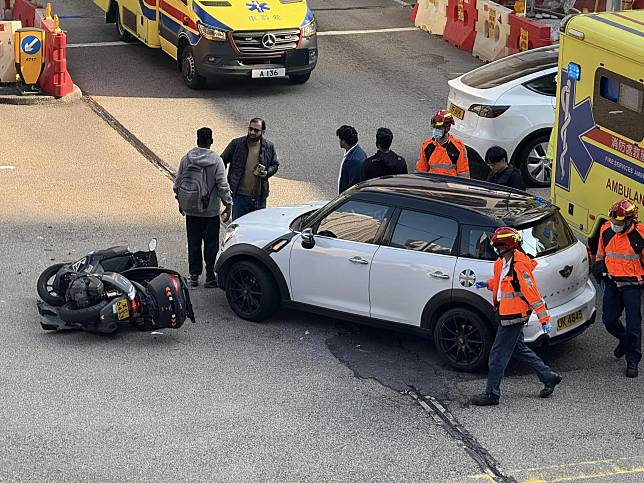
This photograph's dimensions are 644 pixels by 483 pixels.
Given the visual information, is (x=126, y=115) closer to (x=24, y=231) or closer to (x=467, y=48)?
(x=24, y=231)

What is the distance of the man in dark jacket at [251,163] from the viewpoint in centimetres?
1305

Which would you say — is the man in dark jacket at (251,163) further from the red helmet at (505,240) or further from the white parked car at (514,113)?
the red helmet at (505,240)

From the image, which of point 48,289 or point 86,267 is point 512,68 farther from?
point 48,289

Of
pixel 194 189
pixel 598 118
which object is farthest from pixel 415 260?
pixel 598 118

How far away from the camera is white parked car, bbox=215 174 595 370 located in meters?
10.5

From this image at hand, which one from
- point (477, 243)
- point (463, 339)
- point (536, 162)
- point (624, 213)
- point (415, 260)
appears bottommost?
point (536, 162)

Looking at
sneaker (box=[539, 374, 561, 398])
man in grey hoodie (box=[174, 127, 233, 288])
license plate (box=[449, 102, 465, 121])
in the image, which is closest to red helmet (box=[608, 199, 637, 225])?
sneaker (box=[539, 374, 561, 398])

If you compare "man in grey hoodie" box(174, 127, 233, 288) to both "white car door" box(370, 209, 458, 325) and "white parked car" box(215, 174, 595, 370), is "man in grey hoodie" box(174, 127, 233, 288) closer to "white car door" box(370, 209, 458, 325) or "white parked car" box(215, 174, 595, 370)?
"white parked car" box(215, 174, 595, 370)

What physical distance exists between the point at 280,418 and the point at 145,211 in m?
5.87

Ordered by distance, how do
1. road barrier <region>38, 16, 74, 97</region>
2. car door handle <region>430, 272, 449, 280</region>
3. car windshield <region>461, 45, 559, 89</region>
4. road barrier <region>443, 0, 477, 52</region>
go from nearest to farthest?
car door handle <region>430, 272, 449, 280</region> → car windshield <region>461, 45, 559, 89</region> → road barrier <region>38, 16, 74, 97</region> → road barrier <region>443, 0, 477, 52</region>

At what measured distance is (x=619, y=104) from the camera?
11914mm

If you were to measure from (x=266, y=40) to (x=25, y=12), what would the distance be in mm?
5830

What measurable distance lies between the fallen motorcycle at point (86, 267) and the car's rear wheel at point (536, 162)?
5776 millimetres

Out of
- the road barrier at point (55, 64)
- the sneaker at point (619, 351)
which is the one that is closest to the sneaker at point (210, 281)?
the sneaker at point (619, 351)
